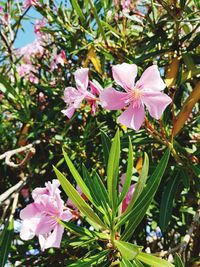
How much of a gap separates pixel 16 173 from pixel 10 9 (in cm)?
97

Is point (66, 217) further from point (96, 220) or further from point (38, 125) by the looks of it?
point (38, 125)

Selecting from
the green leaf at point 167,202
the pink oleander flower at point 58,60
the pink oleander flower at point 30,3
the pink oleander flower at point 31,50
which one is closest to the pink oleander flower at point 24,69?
the pink oleander flower at point 31,50

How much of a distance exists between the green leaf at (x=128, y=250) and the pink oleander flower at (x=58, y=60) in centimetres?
148

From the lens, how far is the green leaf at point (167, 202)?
1316 millimetres

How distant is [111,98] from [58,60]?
1295 millimetres

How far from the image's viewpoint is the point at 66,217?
Result: 104 centimetres

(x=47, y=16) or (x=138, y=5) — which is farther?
(x=138, y=5)

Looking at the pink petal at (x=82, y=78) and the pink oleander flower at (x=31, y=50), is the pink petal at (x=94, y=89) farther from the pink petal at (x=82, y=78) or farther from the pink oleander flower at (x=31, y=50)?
the pink oleander flower at (x=31, y=50)

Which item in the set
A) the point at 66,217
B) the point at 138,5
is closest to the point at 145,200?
the point at 66,217

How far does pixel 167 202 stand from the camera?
54.2 inches

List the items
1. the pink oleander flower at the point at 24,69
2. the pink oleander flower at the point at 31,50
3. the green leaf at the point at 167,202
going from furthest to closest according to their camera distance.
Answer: the pink oleander flower at the point at 31,50
the pink oleander flower at the point at 24,69
the green leaf at the point at 167,202

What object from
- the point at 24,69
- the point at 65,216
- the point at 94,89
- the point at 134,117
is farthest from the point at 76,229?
the point at 24,69

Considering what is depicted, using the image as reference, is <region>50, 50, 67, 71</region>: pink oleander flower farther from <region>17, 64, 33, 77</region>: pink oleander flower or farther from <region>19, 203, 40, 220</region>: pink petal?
<region>19, 203, 40, 220</region>: pink petal

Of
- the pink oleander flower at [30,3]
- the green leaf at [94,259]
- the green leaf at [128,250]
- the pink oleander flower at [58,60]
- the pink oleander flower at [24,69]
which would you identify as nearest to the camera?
the green leaf at [128,250]
